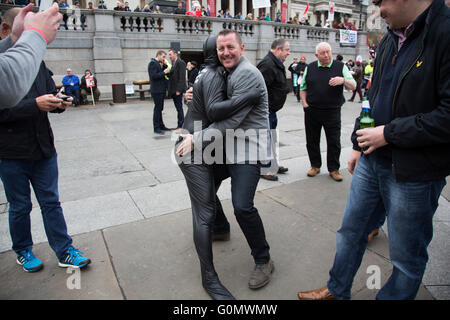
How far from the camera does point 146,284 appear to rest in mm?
2639

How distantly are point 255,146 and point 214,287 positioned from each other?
116 cm

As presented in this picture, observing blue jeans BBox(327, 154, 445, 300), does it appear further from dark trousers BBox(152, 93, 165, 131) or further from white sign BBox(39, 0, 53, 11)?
dark trousers BBox(152, 93, 165, 131)

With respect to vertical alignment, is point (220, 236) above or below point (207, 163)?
below

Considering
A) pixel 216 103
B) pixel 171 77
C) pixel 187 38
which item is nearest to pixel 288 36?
pixel 187 38

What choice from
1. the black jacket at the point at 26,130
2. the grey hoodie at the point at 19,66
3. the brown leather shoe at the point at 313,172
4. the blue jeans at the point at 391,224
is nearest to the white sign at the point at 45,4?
the grey hoodie at the point at 19,66

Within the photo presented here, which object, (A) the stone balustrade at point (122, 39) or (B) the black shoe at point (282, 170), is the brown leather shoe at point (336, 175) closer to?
(B) the black shoe at point (282, 170)

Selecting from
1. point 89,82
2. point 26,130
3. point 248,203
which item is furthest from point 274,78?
point 89,82

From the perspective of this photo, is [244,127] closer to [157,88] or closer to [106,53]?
[157,88]

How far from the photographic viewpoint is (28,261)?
2838mm

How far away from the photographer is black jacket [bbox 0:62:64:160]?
98.1 inches

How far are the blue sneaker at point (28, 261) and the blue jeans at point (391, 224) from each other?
8.18 feet

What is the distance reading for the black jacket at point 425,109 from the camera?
5.41ft

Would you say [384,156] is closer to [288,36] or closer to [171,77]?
[171,77]
